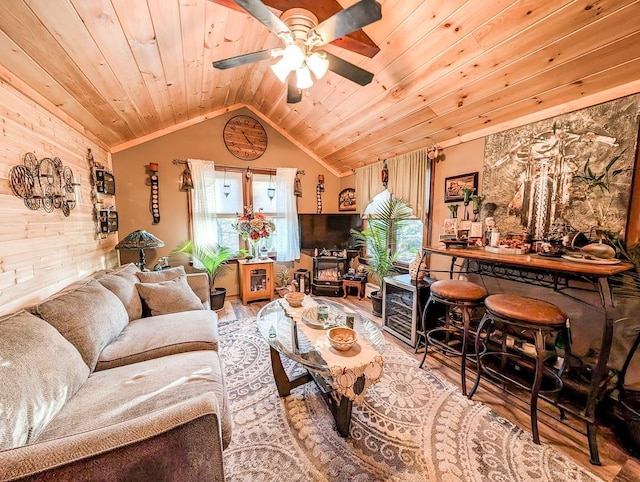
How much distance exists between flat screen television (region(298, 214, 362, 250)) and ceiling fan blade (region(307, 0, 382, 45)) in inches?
117

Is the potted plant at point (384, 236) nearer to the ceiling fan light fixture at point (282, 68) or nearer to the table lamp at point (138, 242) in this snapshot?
the ceiling fan light fixture at point (282, 68)

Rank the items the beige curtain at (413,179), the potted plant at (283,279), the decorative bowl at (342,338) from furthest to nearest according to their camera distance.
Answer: the potted plant at (283,279) < the beige curtain at (413,179) < the decorative bowl at (342,338)

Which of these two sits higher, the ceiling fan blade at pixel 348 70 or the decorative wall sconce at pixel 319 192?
the ceiling fan blade at pixel 348 70

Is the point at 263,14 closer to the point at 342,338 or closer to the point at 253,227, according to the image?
the point at 342,338

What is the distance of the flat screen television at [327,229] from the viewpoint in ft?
14.1

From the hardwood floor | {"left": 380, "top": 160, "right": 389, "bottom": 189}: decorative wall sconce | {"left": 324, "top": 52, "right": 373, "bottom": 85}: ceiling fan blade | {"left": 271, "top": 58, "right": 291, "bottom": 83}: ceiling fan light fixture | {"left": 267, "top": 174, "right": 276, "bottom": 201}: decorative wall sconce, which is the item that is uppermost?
{"left": 324, "top": 52, "right": 373, "bottom": 85}: ceiling fan blade

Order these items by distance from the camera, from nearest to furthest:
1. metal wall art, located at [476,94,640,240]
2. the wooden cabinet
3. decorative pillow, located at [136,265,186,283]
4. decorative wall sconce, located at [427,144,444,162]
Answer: metal wall art, located at [476,94,640,240] → decorative pillow, located at [136,265,186,283] → decorative wall sconce, located at [427,144,444,162] → the wooden cabinet

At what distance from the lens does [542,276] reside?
2.12 m

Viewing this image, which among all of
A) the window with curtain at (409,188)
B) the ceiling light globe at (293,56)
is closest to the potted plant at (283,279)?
the window with curtain at (409,188)

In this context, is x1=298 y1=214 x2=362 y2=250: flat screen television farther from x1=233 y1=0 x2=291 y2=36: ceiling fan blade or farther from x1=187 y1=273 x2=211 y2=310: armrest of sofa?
x1=233 y1=0 x2=291 y2=36: ceiling fan blade

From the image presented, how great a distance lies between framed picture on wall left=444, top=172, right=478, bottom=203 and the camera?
2.63m

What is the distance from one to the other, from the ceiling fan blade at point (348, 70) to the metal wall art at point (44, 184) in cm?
214

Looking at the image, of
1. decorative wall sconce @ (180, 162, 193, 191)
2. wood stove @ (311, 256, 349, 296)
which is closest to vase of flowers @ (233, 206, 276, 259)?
decorative wall sconce @ (180, 162, 193, 191)

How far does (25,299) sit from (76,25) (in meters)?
1.70
